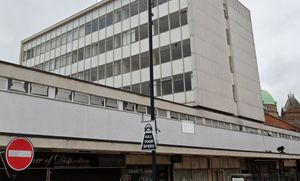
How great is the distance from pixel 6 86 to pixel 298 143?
34.6 m

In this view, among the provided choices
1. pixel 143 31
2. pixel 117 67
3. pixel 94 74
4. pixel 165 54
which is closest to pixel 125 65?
pixel 117 67

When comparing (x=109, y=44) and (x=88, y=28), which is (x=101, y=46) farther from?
(x=88, y=28)

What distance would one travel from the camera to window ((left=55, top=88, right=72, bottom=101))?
13.4 m

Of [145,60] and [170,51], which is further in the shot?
[145,60]

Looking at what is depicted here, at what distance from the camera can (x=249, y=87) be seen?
108 feet

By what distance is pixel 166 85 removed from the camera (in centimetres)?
2622

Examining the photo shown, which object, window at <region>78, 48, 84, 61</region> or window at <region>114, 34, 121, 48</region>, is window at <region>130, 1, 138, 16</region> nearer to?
window at <region>114, 34, 121, 48</region>

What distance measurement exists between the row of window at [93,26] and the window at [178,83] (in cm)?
694

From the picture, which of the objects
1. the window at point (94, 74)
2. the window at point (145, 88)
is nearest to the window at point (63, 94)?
the window at point (145, 88)

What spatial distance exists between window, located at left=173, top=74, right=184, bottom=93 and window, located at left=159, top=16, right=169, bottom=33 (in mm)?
4275

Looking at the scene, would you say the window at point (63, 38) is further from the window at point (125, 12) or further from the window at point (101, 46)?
the window at point (125, 12)

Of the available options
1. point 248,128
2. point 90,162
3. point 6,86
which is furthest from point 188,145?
point 248,128

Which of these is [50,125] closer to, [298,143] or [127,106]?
[127,106]

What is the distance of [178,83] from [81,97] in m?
12.4
